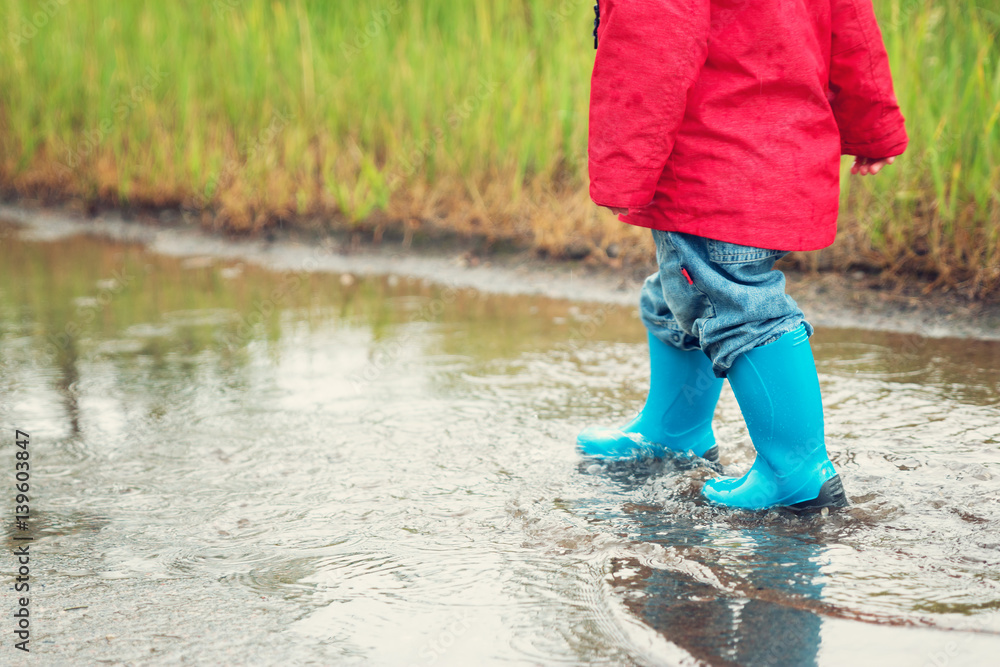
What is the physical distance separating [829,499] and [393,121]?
124 inches

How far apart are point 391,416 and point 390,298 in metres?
1.27

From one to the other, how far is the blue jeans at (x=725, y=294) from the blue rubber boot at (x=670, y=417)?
25 cm

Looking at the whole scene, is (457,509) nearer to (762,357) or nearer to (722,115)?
(762,357)

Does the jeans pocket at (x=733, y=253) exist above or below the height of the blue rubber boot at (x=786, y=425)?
above

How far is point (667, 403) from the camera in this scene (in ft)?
6.86

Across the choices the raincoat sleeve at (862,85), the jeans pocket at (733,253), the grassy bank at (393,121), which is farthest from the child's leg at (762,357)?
the grassy bank at (393,121)

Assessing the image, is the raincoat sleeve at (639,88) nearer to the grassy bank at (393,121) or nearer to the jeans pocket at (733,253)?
the jeans pocket at (733,253)

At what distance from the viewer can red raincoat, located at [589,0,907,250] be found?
5.45 ft

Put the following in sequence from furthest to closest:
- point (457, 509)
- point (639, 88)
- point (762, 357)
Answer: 1. point (457, 509)
2. point (762, 357)
3. point (639, 88)

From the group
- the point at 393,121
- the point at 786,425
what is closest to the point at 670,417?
the point at 786,425

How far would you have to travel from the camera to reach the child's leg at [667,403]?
205 cm

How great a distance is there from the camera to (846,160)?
3570 mm

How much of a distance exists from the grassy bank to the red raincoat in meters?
1.48

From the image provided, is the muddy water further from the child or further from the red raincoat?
the red raincoat
